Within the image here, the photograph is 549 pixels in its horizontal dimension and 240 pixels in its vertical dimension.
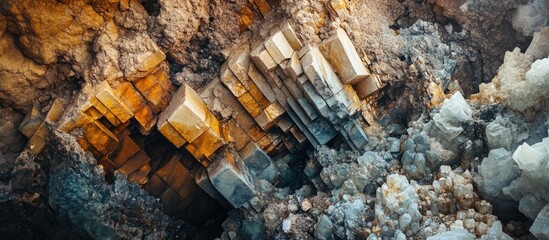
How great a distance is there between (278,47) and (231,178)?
229 centimetres

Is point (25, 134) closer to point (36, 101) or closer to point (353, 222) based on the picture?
point (36, 101)

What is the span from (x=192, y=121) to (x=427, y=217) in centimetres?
376

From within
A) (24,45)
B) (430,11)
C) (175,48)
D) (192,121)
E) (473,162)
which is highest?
(24,45)

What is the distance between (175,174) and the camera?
877 centimetres

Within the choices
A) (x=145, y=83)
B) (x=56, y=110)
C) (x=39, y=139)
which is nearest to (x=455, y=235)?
(x=145, y=83)

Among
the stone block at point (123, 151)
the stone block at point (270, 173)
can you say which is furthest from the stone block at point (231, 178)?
the stone block at point (123, 151)

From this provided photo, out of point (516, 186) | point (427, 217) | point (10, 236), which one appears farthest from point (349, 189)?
point (10, 236)

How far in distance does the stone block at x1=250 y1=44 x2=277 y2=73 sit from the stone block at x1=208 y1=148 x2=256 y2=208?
161 centimetres

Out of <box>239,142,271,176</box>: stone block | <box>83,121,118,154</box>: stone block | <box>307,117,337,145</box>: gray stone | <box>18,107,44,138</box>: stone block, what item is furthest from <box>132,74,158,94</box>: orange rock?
<box>307,117,337,145</box>: gray stone

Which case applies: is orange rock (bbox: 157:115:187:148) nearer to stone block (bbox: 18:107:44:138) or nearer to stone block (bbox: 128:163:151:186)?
stone block (bbox: 128:163:151:186)

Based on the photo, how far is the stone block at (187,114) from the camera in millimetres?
7664

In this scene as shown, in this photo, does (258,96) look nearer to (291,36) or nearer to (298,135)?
(298,135)

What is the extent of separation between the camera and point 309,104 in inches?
313

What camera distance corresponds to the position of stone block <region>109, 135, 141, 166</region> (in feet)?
26.9
